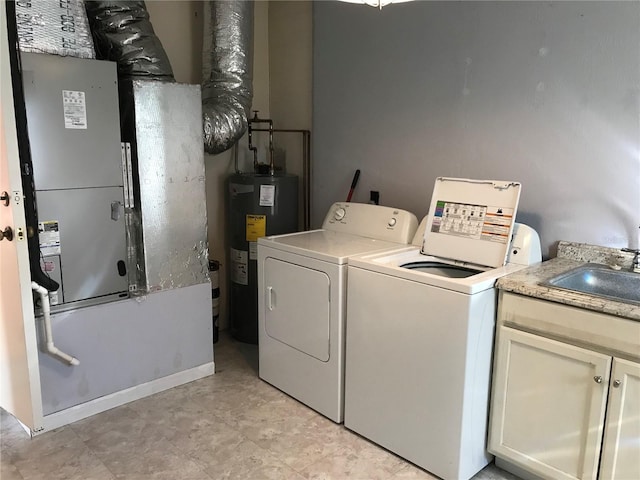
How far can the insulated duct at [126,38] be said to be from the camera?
2742 millimetres

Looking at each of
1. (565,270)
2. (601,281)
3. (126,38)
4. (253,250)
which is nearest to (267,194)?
(253,250)

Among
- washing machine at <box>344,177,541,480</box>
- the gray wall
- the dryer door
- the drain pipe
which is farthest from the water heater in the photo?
the drain pipe

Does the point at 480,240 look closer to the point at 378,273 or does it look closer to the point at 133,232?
the point at 378,273

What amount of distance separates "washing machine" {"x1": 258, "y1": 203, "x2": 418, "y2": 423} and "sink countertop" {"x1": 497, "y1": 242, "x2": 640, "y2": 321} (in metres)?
0.76

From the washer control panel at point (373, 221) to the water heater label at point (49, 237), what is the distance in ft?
5.11

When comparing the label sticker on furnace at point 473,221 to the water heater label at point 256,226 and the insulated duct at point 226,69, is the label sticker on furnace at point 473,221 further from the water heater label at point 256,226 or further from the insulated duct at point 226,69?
the insulated duct at point 226,69

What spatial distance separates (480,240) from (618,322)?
2.59ft

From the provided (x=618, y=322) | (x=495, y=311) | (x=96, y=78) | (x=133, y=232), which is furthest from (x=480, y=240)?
(x=96, y=78)

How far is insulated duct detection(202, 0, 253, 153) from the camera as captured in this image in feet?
10.9

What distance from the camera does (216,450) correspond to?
2.51 meters

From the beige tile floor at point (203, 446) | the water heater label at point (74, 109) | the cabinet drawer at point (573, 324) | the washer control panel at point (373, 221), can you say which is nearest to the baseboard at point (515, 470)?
the beige tile floor at point (203, 446)

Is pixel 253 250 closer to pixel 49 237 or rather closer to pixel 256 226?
pixel 256 226

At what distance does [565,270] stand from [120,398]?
93.7 inches

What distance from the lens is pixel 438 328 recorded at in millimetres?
2215
